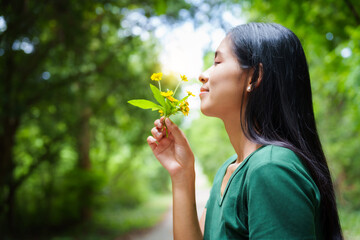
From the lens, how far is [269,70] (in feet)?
3.54

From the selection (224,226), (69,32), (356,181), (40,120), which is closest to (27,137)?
(40,120)

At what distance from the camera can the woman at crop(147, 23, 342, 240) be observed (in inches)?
32.8

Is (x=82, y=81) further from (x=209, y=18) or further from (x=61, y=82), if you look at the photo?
(x=209, y=18)

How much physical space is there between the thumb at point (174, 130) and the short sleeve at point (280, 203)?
0.51 metres

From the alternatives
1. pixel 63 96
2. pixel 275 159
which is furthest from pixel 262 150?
pixel 63 96

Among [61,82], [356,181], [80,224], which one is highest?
[61,82]

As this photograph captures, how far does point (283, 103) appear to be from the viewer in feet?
3.46

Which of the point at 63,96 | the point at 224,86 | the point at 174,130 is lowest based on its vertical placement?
the point at 174,130

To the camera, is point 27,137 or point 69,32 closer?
point 69,32

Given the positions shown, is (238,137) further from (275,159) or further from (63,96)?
(63,96)

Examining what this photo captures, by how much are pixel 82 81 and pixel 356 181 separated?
9.51 m

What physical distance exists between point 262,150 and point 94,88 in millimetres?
8003

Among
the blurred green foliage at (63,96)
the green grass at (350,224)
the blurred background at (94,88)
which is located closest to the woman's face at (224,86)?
the blurred background at (94,88)

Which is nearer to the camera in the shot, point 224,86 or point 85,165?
point 224,86
